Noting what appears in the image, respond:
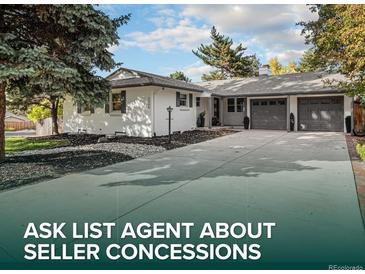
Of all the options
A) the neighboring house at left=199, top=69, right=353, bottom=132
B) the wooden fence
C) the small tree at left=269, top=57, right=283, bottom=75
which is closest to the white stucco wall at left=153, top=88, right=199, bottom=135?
the neighboring house at left=199, top=69, right=353, bottom=132

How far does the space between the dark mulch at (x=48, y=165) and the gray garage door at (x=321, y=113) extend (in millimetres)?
13128

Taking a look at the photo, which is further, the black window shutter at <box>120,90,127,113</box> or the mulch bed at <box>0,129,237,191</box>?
the black window shutter at <box>120,90,127,113</box>

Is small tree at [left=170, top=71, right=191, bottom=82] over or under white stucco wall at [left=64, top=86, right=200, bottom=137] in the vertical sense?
over

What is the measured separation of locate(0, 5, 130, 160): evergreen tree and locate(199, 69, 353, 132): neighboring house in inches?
479

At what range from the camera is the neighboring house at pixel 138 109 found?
14.1 metres

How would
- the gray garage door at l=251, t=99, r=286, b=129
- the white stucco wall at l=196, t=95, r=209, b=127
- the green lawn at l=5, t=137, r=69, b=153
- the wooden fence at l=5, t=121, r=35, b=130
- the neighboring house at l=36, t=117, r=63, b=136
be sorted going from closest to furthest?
the green lawn at l=5, t=137, r=69, b=153
the gray garage door at l=251, t=99, r=286, b=129
the neighboring house at l=36, t=117, r=63, b=136
the white stucco wall at l=196, t=95, r=209, b=127
the wooden fence at l=5, t=121, r=35, b=130

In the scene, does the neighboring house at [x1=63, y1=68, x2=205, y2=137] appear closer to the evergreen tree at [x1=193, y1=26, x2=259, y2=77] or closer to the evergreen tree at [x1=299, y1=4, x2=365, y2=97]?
the evergreen tree at [x1=299, y1=4, x2=365, y2=97]

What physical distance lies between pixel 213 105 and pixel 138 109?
334 inches

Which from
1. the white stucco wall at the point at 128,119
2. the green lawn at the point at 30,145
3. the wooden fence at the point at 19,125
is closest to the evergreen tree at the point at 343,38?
the white stucco wall at the point at 128,119

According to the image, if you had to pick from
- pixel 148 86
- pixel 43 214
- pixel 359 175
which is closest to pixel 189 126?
pixel 148 86

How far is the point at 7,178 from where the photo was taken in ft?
19.3

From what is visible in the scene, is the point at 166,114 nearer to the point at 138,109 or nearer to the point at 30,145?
the point at 138,109

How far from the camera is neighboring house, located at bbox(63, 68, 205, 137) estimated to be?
14.1 metres

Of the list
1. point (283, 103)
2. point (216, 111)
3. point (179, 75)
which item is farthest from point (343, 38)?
point (179, 75)
